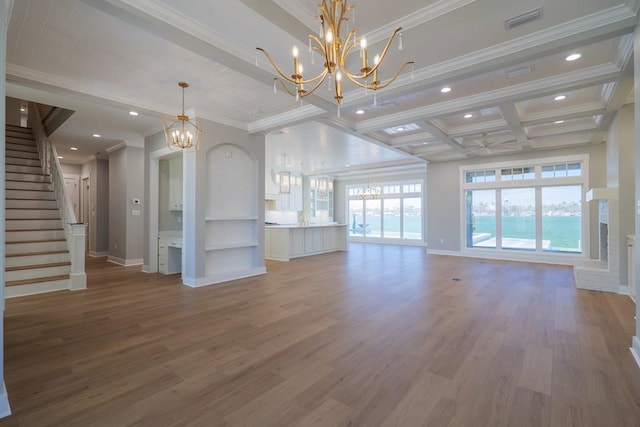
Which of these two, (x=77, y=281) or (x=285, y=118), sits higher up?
(x=285, y=118)

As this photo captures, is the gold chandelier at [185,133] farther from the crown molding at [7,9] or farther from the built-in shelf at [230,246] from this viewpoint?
the crown molding at [7,9]

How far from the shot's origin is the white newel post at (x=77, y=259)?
4.81 meters

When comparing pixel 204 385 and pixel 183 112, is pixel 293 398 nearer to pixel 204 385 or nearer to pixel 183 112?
pixel 204 385

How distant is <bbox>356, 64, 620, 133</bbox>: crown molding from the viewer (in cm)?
364

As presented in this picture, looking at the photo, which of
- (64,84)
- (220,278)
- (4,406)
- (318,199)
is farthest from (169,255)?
(318,199)

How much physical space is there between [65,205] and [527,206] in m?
10.6

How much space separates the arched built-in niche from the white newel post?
6.29 ft

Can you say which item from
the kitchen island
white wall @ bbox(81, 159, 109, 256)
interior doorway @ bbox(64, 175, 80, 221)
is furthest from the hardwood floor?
interior doorway @ bbox(64, 175, 80, 221)

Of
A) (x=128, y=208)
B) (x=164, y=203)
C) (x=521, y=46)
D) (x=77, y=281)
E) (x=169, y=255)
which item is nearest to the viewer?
(x=521, y=46)

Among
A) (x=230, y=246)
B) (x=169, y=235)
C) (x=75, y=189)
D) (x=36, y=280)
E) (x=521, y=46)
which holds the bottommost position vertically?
(x=36, y=280)

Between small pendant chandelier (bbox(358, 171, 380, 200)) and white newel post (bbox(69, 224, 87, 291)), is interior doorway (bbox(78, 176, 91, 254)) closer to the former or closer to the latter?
white newel post (bbox(69, 224, 87, 291))

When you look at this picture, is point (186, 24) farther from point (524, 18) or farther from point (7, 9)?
point (524, 18)

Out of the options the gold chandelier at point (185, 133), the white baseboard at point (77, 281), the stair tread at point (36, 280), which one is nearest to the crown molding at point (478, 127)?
the gold chandelier at point (185, 133)

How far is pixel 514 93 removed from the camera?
4172 millimetres
